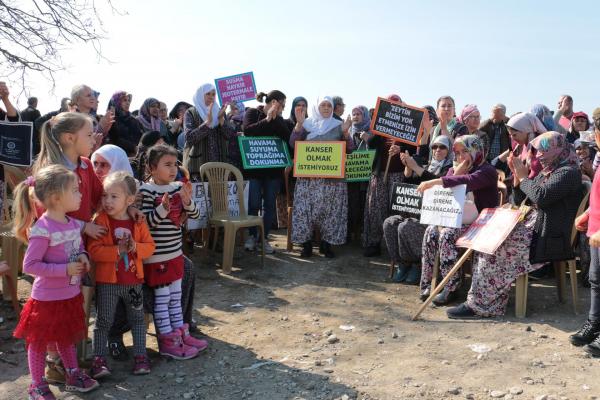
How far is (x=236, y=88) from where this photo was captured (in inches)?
324

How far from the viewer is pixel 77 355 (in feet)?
13.3

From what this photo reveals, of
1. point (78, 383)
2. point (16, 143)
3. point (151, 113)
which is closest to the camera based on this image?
point (78, 383)

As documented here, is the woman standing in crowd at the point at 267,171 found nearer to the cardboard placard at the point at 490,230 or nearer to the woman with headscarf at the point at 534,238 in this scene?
the cardboard placard at the point at 490,230

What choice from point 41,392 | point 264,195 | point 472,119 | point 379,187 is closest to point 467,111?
point 472,119

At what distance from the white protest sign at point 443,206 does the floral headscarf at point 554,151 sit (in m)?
0.77

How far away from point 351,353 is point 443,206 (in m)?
1.95

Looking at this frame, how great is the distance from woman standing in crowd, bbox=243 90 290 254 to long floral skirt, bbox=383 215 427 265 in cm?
198

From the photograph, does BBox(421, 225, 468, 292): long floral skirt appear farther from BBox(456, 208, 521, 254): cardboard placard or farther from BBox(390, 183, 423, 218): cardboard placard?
BBox(390, 183, 423, 218): cardboard placard

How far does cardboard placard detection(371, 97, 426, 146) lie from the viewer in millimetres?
7000

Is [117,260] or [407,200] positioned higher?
[407,200]

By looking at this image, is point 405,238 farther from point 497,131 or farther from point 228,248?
point 497,131

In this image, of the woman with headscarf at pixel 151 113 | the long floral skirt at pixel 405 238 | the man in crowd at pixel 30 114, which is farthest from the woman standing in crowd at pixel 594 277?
the man in crowd at pixel 30 114

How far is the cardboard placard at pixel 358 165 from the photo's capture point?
798 cm

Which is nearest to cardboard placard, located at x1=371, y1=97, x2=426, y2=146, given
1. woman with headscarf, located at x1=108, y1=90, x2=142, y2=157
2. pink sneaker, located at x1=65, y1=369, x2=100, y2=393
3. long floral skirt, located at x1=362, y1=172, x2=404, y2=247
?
long floral skirt, located at x1=362, y1=172, x2=404, y2=247
